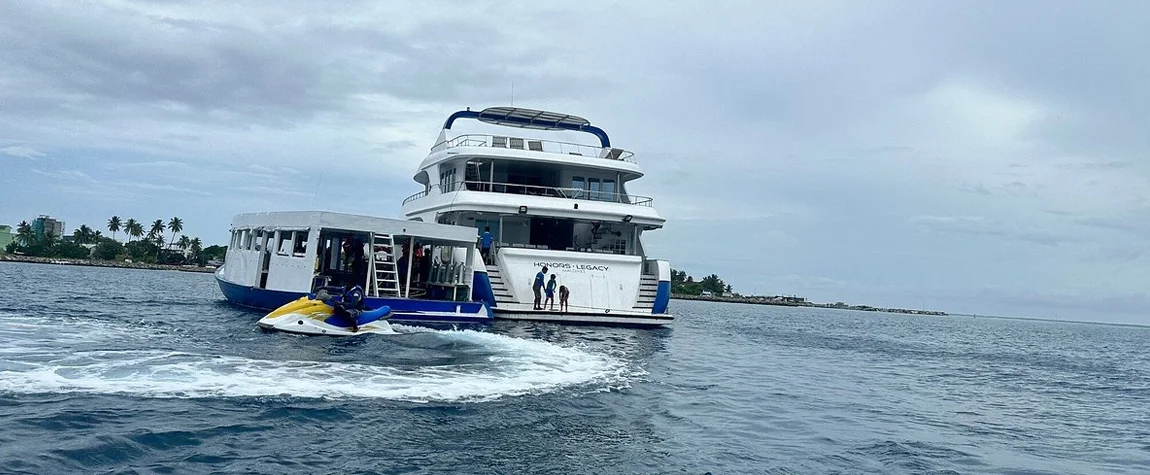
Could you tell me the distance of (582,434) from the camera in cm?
887

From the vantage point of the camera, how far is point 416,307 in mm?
21703

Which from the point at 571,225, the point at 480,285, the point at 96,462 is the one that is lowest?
the point at 96,462

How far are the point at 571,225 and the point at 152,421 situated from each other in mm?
21762

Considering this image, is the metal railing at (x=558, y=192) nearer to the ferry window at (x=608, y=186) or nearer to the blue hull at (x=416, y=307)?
the ferry window at (x=608, y=186)

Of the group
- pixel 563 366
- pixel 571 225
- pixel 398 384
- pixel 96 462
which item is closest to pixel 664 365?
pixel 563 366

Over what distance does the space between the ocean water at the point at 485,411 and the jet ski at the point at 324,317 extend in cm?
79

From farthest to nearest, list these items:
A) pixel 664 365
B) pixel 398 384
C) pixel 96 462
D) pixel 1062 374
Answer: pixel 1062 374 → pixel 664 365 → pixel 398 384 → pixel 96 462

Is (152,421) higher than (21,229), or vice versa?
(21,229)

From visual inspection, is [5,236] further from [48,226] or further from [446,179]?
[446,179]

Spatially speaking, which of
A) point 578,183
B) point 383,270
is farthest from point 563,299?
point 578,183

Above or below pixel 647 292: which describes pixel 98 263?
above

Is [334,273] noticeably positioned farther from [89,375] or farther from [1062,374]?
[1062,374]

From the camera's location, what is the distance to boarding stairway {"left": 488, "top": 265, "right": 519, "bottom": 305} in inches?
988

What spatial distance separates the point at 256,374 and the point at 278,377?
35 centimetres
